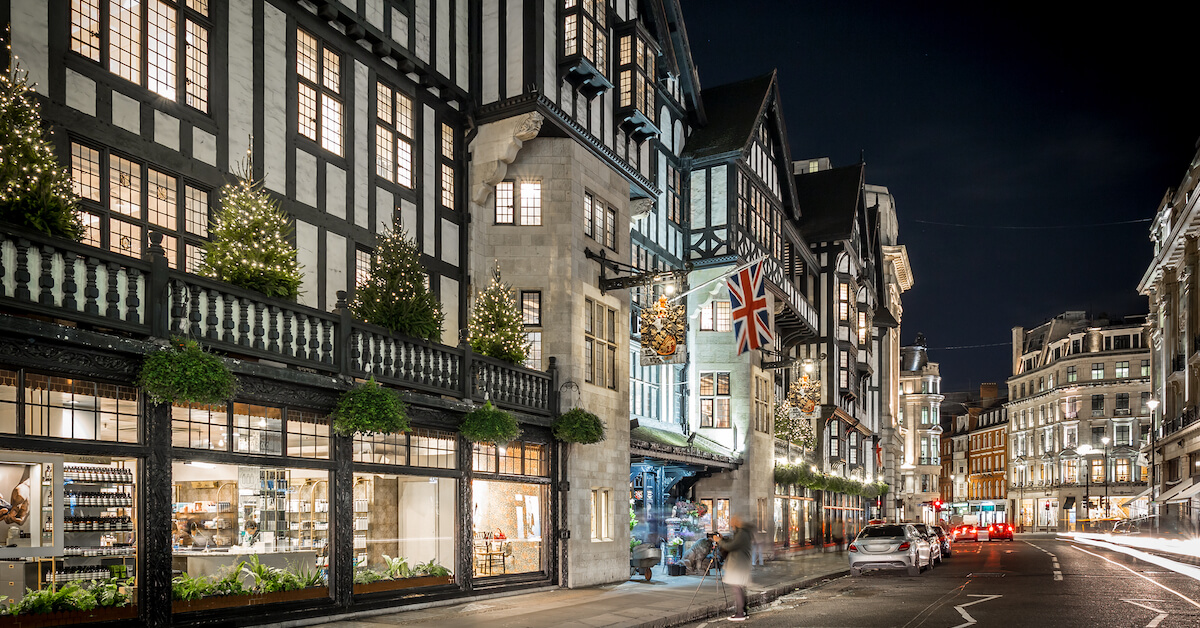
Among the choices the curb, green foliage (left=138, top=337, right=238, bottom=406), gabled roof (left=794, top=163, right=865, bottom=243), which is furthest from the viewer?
gabled roof (left=794, top=163, right=865, bottom=243)

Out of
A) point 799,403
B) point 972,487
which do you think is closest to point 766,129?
point 799,403

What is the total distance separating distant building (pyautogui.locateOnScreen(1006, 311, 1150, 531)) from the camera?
334 feet

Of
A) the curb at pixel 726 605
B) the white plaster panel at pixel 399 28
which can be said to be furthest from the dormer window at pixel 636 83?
the curb at pixel 726 605

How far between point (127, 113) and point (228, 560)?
19.7 feet

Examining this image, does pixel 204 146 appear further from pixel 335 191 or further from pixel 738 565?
pixel 738 565

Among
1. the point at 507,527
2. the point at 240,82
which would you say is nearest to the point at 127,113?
the point at 240,82

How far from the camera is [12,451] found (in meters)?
11.0

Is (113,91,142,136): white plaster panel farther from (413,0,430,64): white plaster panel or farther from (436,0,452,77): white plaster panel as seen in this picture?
(436,0,452,77): white plaster panel

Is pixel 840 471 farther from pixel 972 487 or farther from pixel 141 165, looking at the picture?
pixel 972 487

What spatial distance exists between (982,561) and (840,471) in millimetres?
16532

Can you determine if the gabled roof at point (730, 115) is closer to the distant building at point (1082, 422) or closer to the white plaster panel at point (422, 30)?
the white plaster panel at point (422, 30)

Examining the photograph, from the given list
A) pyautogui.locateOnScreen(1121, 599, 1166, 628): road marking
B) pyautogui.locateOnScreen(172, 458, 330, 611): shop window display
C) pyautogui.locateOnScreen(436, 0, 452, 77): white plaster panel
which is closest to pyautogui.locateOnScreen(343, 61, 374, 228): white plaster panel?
pyautogui.locateOnScreen(436, 0, 452, 77): white plaster panel

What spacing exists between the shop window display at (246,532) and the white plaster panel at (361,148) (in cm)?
481

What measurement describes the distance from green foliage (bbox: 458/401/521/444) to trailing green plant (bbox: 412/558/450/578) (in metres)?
2.24
